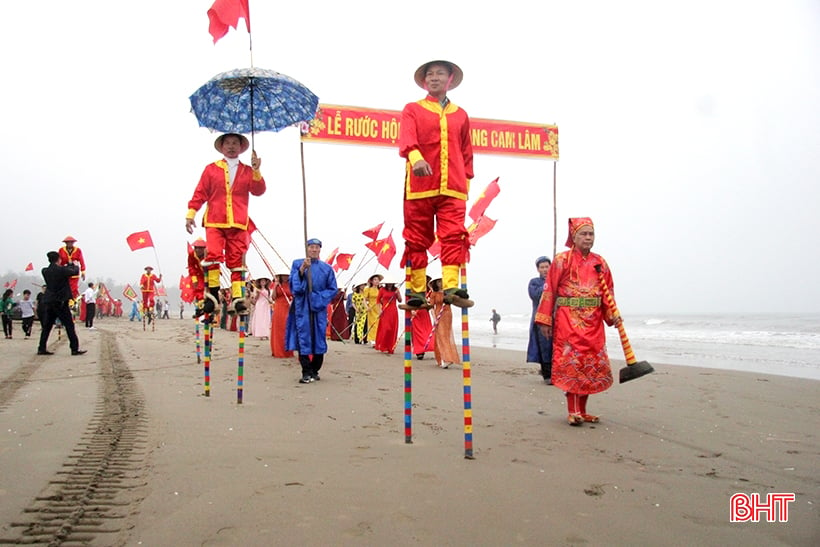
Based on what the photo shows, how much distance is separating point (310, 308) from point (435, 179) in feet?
13.1

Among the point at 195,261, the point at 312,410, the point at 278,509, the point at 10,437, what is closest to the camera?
the point at 278,509

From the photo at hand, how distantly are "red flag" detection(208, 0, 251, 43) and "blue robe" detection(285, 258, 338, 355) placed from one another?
3.08 meters

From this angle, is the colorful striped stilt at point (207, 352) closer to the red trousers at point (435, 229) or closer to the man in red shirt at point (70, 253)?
the red trousers at point (435, 229)

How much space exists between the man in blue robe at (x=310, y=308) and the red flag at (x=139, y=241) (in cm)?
914

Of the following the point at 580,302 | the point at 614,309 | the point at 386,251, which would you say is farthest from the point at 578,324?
the point at 386,251

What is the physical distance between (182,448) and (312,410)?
1626 mm

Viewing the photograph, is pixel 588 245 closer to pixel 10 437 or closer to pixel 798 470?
pixel 798 470

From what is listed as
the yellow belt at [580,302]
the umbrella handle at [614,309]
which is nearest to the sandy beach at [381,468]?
the umbrella handle at [614,309]


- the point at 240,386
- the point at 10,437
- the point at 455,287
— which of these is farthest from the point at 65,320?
the point at 455,287

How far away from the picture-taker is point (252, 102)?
5562mm

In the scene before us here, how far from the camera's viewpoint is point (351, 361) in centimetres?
997

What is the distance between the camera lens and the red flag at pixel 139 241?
14.8m

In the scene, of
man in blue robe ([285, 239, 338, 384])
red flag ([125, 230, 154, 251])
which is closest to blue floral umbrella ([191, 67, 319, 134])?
man in blue robe ([285, 239, 338, 384])

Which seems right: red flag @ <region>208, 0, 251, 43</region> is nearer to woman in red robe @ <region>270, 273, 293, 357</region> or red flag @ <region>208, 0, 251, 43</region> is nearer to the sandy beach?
the sandy beach
